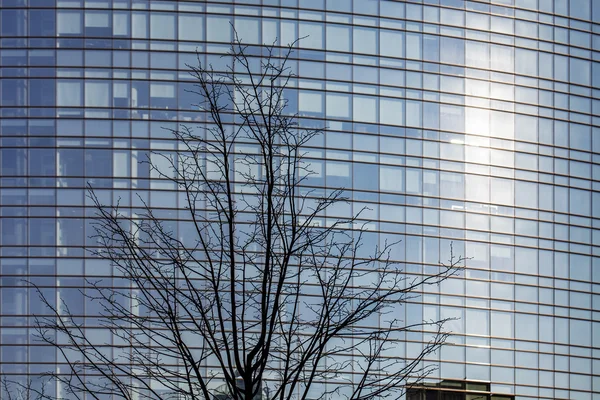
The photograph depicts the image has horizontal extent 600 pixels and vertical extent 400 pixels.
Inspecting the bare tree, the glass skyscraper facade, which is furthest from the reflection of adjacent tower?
the bare tree

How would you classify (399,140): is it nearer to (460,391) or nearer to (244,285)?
(460,391)

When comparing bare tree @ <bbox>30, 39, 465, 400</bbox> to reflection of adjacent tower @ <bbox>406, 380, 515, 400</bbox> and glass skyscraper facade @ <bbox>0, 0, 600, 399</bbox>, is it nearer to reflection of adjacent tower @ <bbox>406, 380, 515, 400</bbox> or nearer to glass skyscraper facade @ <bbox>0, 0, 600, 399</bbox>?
reflection of adjacent tower @ <bbox>406, 380, 515, 400</bbox>

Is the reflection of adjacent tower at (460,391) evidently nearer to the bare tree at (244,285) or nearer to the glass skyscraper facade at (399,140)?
the glass skyscraper facade at (399,140)

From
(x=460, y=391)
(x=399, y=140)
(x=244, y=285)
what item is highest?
(x=399, y=140)

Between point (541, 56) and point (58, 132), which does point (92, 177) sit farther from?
point (541, 56)

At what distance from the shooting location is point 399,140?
60469 millimetres

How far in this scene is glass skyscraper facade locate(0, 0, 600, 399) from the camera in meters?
57.1

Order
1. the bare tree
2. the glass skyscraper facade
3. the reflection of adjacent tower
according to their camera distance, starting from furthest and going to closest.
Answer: the glass skyscraper facade < the reflection of adjacent tower < the bare tree

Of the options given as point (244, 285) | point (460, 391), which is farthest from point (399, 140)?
point (244, 285)

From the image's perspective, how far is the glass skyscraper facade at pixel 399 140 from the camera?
5709 cm

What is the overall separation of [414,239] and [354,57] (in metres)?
12.1

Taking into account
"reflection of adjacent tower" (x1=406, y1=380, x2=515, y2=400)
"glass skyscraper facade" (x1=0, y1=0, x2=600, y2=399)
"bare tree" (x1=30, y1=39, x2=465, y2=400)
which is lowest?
"bare tree" (x1=30, y1=39, x2=465, y2=400)

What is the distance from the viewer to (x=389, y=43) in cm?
6078

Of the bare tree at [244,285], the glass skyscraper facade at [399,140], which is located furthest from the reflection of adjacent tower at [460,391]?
the bare tree at [244,285]
